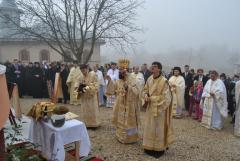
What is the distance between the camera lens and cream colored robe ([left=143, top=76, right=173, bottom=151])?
5.44 meters

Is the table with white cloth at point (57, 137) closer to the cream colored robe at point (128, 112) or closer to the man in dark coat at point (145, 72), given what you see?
the cream colored robe at point (128, 112)

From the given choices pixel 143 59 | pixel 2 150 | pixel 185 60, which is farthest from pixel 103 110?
pixel 143 59

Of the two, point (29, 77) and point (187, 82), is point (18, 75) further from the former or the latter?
point (187, 82)

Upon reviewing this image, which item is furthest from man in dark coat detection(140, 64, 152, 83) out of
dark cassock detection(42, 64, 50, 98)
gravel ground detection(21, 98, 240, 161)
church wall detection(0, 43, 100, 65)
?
church wall detection(0, 43, 100, 65)

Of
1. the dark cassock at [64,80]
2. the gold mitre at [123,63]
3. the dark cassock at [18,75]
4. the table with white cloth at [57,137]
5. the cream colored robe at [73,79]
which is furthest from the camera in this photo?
the dark cassock at [18,75]

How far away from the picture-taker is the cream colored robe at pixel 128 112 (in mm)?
6188

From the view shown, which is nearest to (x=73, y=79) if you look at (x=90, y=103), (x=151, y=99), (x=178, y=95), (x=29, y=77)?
(x=29, y=77)

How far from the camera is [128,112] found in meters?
6.20

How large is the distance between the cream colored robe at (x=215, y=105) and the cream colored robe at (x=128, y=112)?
2.74 meters

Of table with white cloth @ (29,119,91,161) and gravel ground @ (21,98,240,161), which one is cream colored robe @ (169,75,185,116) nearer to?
gravel ground @ (21,98,240,161)

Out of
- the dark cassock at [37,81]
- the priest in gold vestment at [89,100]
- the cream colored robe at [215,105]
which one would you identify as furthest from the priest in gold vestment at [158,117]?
the dark cassock at [37,81]

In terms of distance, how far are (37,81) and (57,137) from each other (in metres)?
9.77

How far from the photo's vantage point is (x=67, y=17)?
19.2m

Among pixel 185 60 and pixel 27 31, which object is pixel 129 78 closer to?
pixel 27 31
